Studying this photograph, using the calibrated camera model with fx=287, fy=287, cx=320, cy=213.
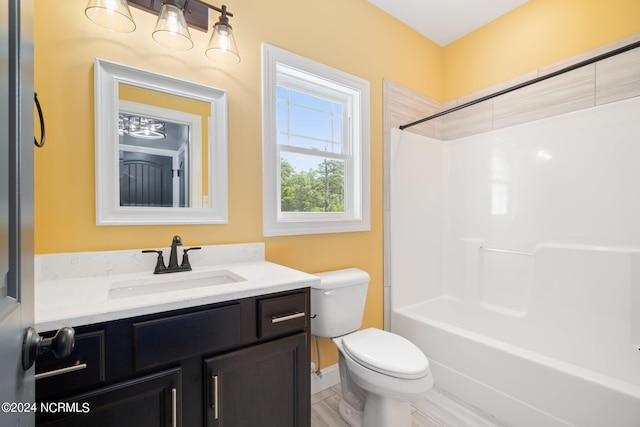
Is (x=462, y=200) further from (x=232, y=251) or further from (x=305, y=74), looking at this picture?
(x=232, y=251)

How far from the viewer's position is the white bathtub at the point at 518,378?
1320 mm

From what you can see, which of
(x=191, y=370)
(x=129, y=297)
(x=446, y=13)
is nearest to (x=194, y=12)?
(x=129, y=297)

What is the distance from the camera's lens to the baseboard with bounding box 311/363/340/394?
6.11 ft

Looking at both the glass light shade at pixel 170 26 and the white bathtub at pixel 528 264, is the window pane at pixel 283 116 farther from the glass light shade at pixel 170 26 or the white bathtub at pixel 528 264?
the white bathtub at pixel 528 264

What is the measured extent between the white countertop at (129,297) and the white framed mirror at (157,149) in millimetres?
273

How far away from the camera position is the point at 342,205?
6.99ft

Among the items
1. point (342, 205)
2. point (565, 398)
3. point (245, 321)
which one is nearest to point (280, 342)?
point (245, 321)

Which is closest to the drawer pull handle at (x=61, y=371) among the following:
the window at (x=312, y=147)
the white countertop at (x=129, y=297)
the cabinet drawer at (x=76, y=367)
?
the cabinet drawer at (x=76, y=367)

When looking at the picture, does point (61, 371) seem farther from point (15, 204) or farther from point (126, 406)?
point (15, 204)

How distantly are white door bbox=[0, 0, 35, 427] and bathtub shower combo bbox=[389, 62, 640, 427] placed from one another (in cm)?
200

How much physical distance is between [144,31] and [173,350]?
1.41 metres

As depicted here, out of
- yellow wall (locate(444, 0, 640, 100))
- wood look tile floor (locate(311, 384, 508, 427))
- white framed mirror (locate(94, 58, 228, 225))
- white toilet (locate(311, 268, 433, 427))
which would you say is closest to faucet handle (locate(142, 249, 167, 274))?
white framed mirror (locate(94, 58, 228, 225))

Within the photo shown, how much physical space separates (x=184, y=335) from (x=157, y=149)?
913mm

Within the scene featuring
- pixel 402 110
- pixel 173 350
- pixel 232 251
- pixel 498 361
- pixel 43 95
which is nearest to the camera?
pixel 173 350
